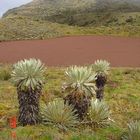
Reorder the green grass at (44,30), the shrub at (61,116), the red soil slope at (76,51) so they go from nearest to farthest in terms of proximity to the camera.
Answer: the shrub at (61,116)
the red soil slope at (76,51)
the green grass at (44,30)

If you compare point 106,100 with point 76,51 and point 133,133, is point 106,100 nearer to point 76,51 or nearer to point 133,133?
point 133,133

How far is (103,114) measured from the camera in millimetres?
15344

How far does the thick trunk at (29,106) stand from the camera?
14.5 meters

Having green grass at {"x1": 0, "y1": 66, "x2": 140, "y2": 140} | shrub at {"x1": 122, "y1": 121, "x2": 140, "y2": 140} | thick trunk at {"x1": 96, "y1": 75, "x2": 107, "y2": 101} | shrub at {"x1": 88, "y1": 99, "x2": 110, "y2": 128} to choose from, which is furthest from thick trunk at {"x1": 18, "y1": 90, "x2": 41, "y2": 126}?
thick trunk at {"x1": 96, "y1": 75, "x2": 107, "y2": 101}

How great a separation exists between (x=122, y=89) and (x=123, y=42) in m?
27.7

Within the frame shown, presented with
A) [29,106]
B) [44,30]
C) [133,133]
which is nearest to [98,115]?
[133,133]

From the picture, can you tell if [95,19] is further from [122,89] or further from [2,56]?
[122,89]

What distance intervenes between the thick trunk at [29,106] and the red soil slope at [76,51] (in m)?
23.6

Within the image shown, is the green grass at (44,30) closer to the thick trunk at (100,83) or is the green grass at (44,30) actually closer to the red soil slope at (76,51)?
the red soil slope at (76,51)

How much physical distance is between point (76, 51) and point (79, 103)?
2990 cm

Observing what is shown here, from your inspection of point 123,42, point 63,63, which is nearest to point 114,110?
point 63,63

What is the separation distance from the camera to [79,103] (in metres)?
14.6

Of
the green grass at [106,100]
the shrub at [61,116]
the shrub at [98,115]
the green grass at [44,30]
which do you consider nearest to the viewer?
the green grass at [106,100]

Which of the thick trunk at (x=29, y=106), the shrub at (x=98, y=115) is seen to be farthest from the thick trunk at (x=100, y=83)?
the thick trunk at (x=29, y=106)
